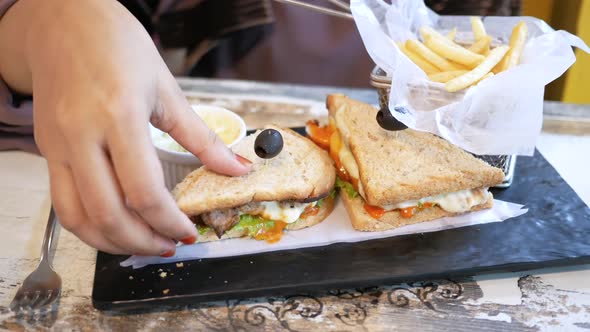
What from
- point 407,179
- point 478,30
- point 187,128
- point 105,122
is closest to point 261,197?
point 187,128

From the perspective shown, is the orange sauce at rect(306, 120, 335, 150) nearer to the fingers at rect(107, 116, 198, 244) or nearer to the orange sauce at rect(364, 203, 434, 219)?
the orange sauce at rect(364, 203, 434, 219)

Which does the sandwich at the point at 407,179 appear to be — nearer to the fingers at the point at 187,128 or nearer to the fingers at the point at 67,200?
the fingers at the point at 187,128

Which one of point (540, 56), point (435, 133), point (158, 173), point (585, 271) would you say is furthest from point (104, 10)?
point (585, 271)

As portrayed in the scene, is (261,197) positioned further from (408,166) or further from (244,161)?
(408,166)

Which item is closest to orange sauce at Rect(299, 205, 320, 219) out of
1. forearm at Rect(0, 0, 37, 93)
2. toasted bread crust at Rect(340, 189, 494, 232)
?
toasted bread crust at Rect(340, 189, 494, 232)

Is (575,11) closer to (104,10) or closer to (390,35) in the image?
(390,35)

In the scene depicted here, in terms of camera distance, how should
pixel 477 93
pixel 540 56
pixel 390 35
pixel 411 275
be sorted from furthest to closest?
pixel 390 35, pixel 540 56, pixel 477 93, pixel 411 275
